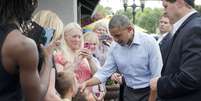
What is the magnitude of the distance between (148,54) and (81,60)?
1.05m

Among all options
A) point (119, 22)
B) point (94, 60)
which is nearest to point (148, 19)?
point (94, 60)

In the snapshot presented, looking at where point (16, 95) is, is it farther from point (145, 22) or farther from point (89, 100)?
point (145, 22)

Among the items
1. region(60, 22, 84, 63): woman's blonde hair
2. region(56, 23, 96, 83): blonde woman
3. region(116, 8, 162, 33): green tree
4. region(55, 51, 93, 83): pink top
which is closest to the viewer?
region(56, 23, 96, 83): blonde woman

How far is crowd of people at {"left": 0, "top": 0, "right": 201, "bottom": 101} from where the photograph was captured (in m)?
2.88

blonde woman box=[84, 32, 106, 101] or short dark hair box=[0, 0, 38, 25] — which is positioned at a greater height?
short dark hair box=[0, 0, 38, 25]

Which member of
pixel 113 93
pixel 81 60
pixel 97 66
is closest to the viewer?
pixel 81 60

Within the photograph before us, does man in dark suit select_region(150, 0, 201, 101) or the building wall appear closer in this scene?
man in dark suit select_region(150, 0, 201, 101)

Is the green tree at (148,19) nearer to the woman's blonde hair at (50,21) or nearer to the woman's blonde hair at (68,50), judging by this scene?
the woman's blonde hair at (68,50)

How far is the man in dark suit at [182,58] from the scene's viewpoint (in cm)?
426

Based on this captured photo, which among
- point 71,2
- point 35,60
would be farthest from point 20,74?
point 71,2

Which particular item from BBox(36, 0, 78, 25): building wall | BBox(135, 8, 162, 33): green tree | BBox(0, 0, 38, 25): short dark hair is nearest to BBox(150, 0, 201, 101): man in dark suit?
BBox(0, 0, 38, 25): short dark hair

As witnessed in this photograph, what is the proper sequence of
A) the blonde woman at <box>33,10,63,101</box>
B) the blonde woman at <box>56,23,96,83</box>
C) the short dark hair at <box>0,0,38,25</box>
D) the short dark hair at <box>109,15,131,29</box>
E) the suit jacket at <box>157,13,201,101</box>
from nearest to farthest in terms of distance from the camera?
1. the short dark hair at <box>0,0,38,25</box>
2. the suit jacket at <box>157,13,201,101</box>
3. the blonde woman at <box>33,10,63,101</box>
4. the blonde woman at <box>56,23,96,83</box>
5. the short dark hair at <box>109,15,131,29</box>

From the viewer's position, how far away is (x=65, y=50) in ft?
20.1

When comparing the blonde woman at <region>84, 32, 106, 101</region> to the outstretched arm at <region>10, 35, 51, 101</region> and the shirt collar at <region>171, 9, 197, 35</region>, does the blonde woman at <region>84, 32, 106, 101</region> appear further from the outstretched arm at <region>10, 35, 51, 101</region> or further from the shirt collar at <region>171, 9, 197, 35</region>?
the outstretched arm at <region>10, 35, 51, 101</region>
